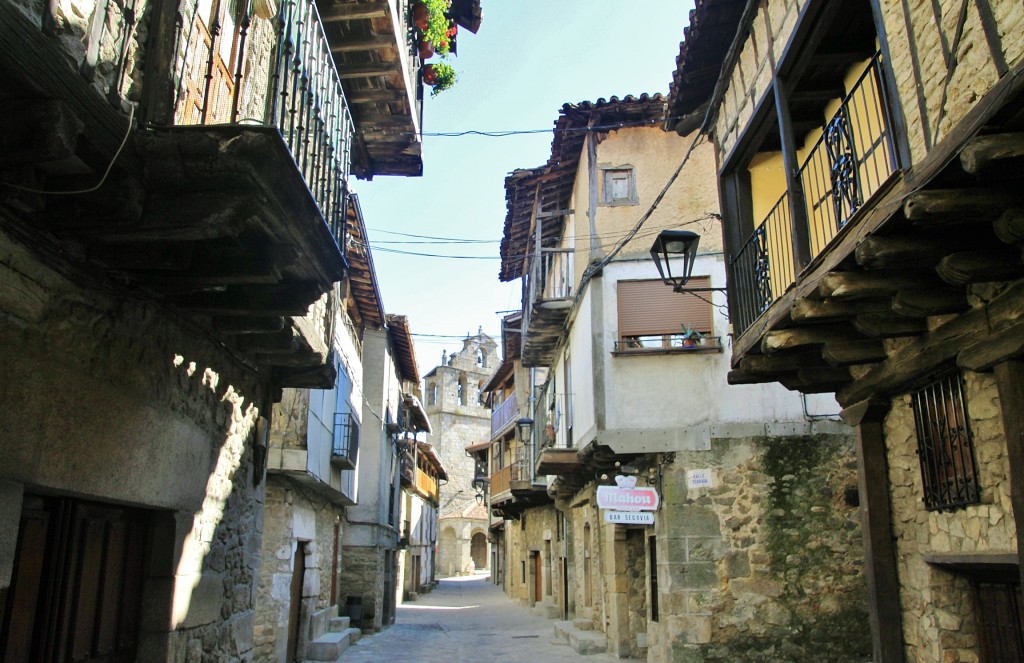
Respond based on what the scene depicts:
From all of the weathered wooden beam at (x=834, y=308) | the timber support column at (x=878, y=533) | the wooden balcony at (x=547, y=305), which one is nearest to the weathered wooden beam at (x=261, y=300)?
the weathered wooden beam at (x=834, y=308)

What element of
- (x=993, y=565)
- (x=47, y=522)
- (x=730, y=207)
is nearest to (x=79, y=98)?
(x=47, y=522)

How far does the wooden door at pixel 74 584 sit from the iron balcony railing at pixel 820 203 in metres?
4.57

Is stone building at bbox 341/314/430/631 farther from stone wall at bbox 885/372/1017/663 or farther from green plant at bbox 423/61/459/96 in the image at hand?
stone wall at bbox 885/372/1017/663

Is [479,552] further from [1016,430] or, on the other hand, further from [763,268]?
[1016,430]

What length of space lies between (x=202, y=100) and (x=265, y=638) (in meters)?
8.17

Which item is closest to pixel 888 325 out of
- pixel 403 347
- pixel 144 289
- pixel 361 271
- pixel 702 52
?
pixel 702 52

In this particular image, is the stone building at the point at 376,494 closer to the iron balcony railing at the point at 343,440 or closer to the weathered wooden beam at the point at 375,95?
the iron balcony railing at the point at 343,440

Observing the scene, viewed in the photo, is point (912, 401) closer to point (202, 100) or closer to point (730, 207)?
point (730, 207)

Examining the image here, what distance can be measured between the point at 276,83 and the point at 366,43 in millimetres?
2969

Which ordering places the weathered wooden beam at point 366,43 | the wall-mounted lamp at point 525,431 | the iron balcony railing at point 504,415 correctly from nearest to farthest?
the weathered wooden beam at point 366,43
the wall-mounted lamp at point 525,431
the iron balcony railing at point 504,415

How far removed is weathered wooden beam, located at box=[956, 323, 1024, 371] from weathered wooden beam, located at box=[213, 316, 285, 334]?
4.03m

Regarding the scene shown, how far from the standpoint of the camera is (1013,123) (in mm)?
3045

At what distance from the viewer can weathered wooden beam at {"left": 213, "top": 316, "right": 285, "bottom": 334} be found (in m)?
4.94

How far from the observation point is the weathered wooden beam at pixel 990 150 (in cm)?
298
